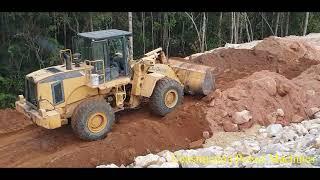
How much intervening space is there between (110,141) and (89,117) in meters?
0.65

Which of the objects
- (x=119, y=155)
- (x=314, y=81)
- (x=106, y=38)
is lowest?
(x=119, y=155)

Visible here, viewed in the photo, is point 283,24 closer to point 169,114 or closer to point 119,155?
point 169,114

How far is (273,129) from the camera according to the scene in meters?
9.40

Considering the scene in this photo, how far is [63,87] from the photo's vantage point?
8.80 metres

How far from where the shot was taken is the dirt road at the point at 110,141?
854 cm

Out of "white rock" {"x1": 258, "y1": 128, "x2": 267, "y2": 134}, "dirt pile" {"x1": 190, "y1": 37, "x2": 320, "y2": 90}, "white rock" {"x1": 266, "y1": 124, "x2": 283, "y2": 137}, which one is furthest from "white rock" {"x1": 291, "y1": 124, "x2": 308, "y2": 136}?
"dirt pile" {"x1": 190, "y1": 37, "x2": 320, "y2": 90}

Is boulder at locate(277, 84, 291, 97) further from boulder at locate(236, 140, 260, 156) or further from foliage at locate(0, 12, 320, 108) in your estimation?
foliage at locate(0, 12, 320, 108)

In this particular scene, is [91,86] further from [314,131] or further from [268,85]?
[314,131]

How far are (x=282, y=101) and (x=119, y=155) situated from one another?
4.14m

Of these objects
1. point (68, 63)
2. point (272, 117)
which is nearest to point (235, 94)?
point (272, 117)

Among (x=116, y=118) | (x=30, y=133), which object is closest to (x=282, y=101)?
(x=116, y=118)

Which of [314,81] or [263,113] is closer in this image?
[263,113]

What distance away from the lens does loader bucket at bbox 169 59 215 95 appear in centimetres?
1055
